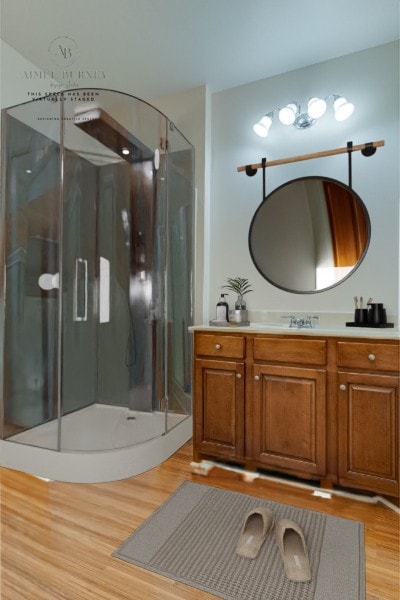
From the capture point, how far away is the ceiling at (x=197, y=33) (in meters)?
1.96

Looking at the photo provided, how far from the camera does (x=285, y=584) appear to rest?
1.21 m

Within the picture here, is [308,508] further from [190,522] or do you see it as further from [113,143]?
[113,143]

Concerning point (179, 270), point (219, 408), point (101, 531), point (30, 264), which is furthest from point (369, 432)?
point (30, 264)

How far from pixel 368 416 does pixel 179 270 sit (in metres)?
1.51

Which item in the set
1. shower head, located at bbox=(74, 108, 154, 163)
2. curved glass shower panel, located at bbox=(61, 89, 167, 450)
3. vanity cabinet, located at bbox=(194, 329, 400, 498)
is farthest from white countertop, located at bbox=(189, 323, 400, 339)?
shower head, located at bbox=(74, 108, 154, 163)

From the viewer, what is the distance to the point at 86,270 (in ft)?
7.63

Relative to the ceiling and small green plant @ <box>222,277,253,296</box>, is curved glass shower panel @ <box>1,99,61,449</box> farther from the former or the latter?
small green plant @ <box>222,277,253,296</box>

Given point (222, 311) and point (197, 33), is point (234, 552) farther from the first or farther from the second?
point (197, 33)

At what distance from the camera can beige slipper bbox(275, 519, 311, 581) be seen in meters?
1.24

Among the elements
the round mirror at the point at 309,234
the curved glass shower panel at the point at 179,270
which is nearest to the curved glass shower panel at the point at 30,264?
the curved glass shower panel at the point at 179,270

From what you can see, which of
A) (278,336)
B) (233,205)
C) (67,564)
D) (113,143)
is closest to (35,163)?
(113,143)

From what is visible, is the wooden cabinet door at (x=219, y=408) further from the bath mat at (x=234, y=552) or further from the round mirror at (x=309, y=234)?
the round mirror at (x=309, y=234)

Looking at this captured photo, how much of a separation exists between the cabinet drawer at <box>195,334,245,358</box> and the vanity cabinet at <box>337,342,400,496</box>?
0.55 meters

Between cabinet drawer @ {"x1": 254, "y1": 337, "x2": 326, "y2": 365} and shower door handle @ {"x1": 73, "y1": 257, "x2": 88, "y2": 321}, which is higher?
shower door handle @ {"x1": 73, "y1": 257, "x2": 88, "y2": 321}
